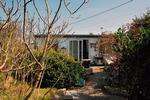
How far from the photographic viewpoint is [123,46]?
13789 mm

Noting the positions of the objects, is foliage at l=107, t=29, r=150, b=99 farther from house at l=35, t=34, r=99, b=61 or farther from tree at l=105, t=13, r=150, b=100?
house at l=35, t=34, r=99, b=61

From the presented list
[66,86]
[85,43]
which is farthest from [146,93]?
[85,43]

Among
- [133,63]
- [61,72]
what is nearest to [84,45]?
[61,72]

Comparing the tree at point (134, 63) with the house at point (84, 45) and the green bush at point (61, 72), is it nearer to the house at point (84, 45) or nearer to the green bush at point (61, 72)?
the green bush at point (61, 72)

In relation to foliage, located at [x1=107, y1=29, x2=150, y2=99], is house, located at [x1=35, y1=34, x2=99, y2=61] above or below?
above

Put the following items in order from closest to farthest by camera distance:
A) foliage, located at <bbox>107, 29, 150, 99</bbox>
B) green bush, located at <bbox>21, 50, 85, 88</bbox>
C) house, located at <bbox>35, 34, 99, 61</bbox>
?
foliage, located at <bbox>107, 29, 150, 99</bbox>
green bush, located at <bbox>21, 50, 85, 88</bbox>
house, located at <bbox>35, 34, 99, 61</bbox>

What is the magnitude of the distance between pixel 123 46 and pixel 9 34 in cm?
673

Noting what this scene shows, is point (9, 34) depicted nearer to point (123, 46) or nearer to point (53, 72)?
Answer: point (123, 46)

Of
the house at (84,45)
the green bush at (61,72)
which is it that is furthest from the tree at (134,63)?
the house at (84,45)

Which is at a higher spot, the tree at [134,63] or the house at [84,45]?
the house at [84,45]

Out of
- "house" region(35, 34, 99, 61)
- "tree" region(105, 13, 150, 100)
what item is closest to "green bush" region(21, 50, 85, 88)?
"tree" region(105, 13, 150, 100)

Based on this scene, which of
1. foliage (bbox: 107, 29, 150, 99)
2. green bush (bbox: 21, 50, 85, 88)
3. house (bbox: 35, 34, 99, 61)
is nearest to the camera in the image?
foliage (bbox: 107, 29, 150, 99)

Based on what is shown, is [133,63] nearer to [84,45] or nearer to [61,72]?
[61,72]

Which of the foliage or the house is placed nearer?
the foliage
